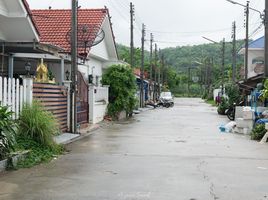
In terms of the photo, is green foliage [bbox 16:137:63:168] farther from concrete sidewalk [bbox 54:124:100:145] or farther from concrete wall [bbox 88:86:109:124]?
concrete wall [bbox 88:86:109:124]

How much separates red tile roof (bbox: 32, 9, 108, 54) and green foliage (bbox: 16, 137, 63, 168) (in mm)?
13714

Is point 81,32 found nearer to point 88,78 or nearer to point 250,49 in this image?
point 88,78

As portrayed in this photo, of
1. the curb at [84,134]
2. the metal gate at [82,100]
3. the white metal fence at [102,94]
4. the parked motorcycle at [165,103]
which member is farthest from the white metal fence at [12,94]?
the parked motorcycle at [165,103]

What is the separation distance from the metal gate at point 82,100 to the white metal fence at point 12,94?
787 centimetres

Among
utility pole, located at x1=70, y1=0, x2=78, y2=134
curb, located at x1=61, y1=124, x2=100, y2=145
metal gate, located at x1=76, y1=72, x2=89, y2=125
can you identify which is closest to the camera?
curb, located at x1=61, y1=124, x2=100, y2=145

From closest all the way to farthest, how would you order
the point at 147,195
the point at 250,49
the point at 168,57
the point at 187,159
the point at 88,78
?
the point at 147,195, the point at 187,159, the point at 88,78, the point at 250,49, the point at 168,57

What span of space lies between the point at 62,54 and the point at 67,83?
1689mm

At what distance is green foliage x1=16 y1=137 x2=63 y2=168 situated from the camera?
35.2 ft

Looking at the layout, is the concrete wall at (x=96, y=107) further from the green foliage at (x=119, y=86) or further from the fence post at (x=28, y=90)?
the fence post at (x=28, y=90)

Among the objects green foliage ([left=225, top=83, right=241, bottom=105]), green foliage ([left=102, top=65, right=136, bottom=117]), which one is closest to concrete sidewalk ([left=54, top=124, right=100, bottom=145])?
green foliage ([left=102, top=65, right=136, bottom=117])

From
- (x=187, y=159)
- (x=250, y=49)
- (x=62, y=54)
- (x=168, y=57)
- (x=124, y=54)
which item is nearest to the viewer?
(x=187, y=159)

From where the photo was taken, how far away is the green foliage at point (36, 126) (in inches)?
485

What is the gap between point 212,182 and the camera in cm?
878

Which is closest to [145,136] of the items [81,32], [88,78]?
[81,32]
